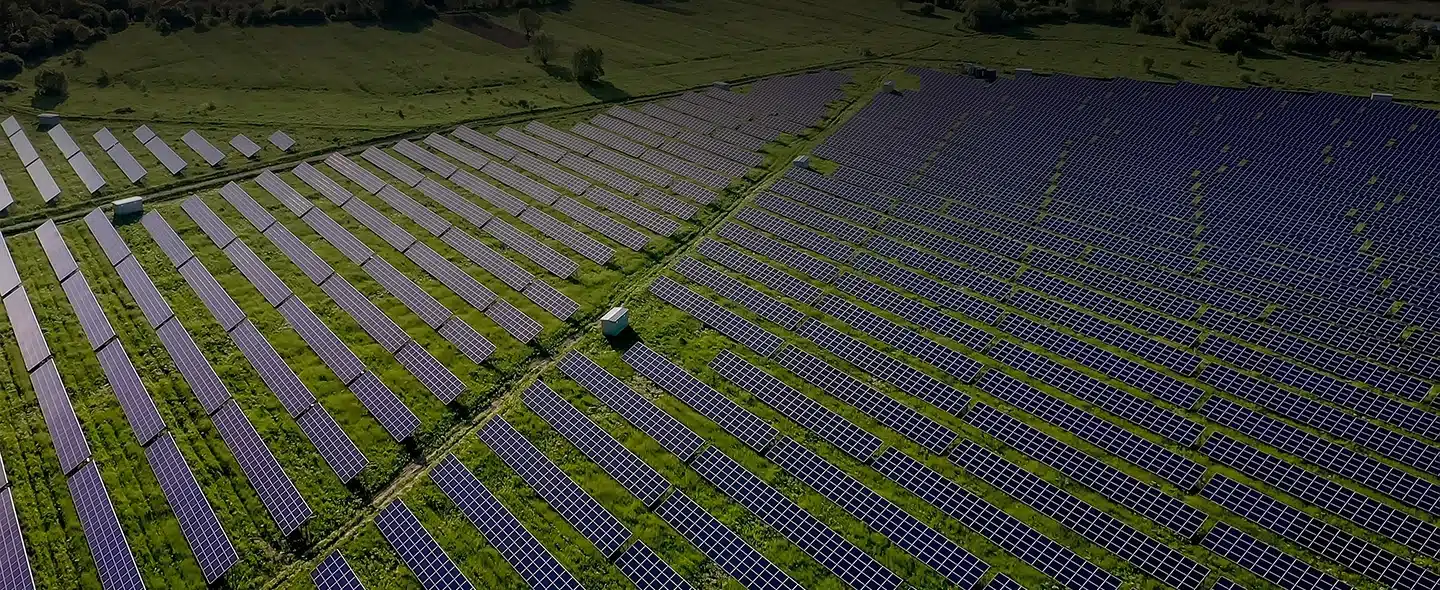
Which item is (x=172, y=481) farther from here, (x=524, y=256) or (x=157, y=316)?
(x=524, y=256)

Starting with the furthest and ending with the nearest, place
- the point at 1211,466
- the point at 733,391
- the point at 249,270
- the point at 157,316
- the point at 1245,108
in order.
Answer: the point at 1245,108, the point at 249,270, the point at 157,316, the point at 733,391, the point at 1211,466

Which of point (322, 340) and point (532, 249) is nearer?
point (322, 340)

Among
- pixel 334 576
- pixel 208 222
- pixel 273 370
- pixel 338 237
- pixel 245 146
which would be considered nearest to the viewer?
pixel 334 576

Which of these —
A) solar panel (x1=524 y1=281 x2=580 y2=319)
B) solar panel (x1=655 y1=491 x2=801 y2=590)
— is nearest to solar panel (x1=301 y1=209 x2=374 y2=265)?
solar panel (x1=524 y1=281 x2=580 y2=319)

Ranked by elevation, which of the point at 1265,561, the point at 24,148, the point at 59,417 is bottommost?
the point at 59,417

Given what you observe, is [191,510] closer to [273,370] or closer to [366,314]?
[273,370]

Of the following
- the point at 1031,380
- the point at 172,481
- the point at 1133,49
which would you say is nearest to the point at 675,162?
the point at 1031,380

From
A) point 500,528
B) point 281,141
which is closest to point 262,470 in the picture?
point 500,528
